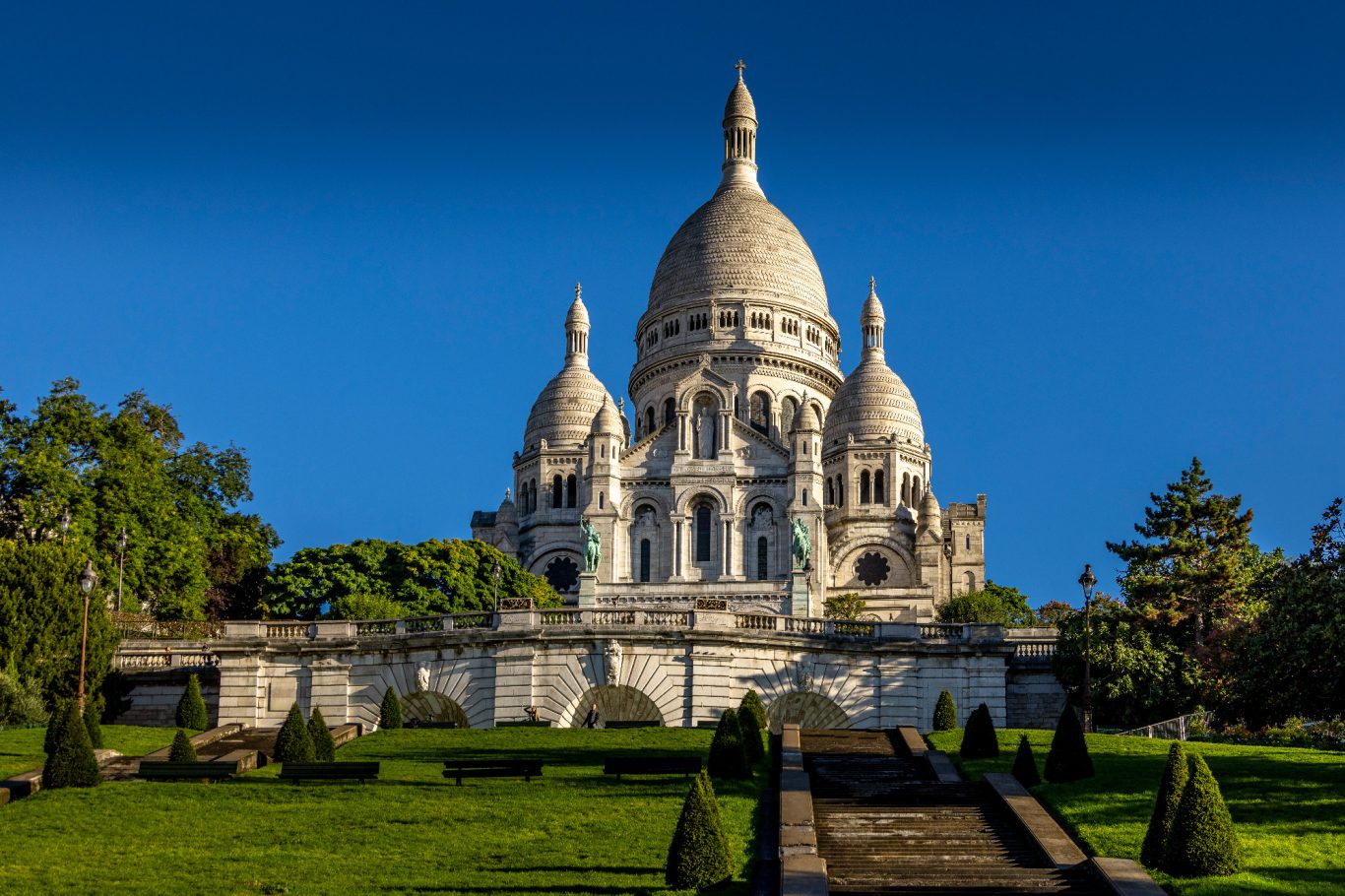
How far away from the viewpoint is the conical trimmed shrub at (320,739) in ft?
125

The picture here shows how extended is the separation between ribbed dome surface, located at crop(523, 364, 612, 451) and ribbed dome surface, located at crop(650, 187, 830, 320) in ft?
23.6

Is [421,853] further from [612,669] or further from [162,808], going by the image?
[612,669]

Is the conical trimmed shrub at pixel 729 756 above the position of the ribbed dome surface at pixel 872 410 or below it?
below

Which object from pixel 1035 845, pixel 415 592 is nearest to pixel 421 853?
Answer: pixel 1035 845

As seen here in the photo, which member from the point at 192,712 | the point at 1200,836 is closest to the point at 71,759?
the point at 192,712

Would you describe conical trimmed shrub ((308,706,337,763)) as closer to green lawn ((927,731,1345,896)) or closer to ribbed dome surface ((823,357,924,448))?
green lawn ((927,731,1345,896))

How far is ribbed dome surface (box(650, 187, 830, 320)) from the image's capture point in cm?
12206

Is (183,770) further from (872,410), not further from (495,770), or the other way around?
(872,410)

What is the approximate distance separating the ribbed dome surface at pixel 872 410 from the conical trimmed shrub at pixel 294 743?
264 ft

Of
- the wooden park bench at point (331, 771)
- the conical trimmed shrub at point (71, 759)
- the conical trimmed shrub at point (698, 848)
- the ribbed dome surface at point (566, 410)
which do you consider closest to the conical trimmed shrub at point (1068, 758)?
the conical trimmed shrub at point (698, 848)

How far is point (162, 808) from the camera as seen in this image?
1293 inches

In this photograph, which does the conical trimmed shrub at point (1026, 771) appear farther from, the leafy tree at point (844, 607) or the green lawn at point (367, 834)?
the leafy tree at point (844, 607)

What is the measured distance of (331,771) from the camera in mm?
35031

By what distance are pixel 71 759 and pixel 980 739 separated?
18219 mm
